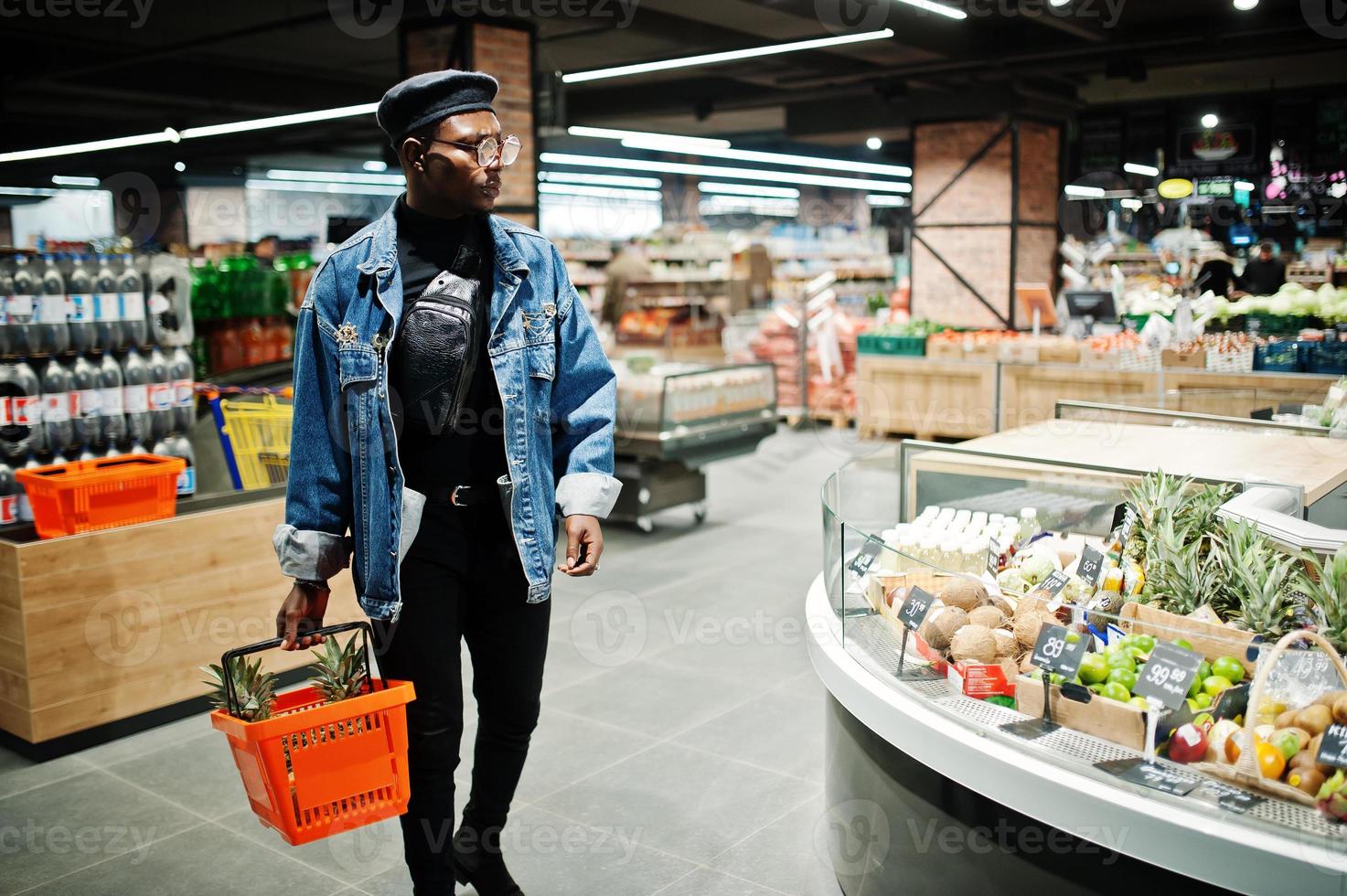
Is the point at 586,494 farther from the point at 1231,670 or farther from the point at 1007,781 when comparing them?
the point at 1231,670

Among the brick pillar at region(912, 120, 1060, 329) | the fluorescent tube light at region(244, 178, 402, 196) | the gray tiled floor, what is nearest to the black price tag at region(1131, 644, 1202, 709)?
the gray tiled floor

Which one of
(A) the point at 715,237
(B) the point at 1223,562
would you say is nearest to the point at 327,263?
(B) the point at 1223,562

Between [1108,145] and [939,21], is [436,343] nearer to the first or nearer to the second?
[939,21]

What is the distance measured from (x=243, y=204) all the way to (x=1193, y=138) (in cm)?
1866

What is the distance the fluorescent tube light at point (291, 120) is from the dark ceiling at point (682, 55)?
31.3 inches

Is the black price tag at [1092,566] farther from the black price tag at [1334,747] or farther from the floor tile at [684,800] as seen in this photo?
the floor tile at [684,800]

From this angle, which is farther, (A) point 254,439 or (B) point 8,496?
(A) point 254,439

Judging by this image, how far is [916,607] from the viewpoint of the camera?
259 centimetres

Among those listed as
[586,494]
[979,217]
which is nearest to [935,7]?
[979,217]

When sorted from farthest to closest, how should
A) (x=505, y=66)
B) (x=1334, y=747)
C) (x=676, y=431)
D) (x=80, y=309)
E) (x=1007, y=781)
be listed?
(x=505, y=66)
(x=676, y=431)
(x=80, y=309)
(x=1007, y=781)
(x=1334, y=747)

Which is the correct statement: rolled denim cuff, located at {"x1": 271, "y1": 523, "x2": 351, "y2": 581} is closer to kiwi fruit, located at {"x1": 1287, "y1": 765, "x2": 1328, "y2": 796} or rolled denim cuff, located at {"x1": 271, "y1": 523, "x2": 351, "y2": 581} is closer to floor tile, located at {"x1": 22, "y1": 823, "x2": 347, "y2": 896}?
floor tile, located at {"x1": 22, "y1": 823, "x2": 347, "y2": 896}

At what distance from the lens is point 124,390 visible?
179 inches

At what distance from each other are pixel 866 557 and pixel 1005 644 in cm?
43

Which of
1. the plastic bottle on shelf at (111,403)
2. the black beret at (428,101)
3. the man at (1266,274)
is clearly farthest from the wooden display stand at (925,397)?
the black beret at (428,101)
